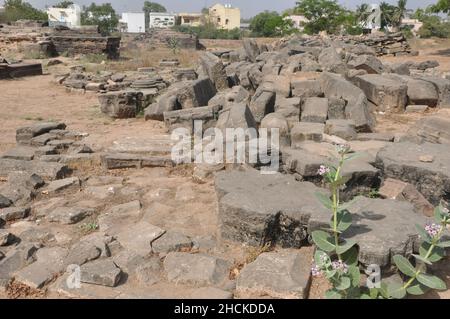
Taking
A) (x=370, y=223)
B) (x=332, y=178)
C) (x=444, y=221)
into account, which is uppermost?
(x=332, y=178)

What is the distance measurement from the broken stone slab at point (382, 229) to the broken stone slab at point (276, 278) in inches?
13.3

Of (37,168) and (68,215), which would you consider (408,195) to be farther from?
(37,168)

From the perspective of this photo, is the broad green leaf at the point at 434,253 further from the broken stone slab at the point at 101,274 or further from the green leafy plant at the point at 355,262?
the broken stone slab at the point at 101,274

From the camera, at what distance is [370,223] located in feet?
11.9

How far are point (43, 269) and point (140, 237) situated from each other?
90cm

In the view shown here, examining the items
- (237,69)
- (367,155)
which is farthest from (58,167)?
(237,69)

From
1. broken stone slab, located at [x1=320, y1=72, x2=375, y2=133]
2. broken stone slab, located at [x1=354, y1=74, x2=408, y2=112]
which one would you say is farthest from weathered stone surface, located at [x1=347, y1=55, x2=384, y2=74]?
broken stone slab, located at [x1=320, y1=72, x2=375, y2=133]

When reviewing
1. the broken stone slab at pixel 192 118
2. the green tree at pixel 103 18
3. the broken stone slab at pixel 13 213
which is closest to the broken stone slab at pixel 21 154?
the broken stone slab at pixel 13 213

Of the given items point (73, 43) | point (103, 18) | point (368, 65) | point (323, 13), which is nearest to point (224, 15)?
point (103, 18)

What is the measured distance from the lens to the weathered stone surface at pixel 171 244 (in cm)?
400

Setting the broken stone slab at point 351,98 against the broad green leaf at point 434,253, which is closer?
the broad green leaf at point 434,253

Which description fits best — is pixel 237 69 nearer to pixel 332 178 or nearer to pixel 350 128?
pixel 350 128

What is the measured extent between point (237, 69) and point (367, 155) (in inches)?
318

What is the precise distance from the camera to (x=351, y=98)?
880 cm
